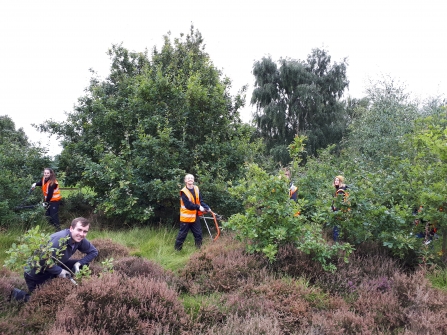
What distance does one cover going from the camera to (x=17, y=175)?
9203 millimetres

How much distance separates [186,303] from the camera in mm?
4363

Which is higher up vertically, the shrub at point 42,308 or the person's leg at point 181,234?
the person's leg at point 181,234

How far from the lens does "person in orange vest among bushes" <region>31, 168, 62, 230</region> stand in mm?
8305

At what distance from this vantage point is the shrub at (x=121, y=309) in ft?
11.6

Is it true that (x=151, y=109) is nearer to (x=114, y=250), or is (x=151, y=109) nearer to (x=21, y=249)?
(x=114, y=250)

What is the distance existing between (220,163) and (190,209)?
8.31ft

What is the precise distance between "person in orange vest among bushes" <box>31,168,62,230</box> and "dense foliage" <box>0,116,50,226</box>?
433 millimetres

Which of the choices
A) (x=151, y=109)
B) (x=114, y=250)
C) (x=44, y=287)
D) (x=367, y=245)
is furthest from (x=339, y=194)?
(x=151, y=109)

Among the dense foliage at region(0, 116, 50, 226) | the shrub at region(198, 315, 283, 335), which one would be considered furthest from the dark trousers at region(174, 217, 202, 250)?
the dense foliage at region(0, 116, 50, 226)

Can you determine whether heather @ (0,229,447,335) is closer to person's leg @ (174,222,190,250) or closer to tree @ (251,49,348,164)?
person's leg @ (174,222,190,250)

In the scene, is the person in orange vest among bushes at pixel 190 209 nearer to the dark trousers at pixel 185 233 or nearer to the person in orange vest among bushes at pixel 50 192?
the dark trousers at pixel 185 233

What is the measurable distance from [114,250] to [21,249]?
2645mm

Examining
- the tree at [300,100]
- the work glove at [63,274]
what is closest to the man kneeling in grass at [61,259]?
the work glove at [63,274]

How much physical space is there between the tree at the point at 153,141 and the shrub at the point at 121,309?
4.10 metres
